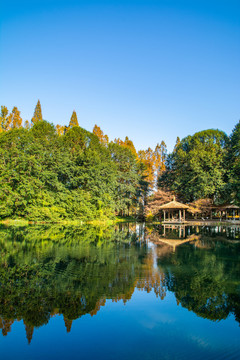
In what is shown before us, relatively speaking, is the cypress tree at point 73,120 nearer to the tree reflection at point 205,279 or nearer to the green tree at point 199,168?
the green tree at point 199,168

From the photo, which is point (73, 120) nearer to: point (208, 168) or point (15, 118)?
point (15, 118)

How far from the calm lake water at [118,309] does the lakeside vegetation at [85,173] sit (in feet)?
60.1

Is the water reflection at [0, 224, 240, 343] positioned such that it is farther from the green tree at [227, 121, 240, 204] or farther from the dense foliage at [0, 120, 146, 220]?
the green tree at [227, 121, 240, 204]

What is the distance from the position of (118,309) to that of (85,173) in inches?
1047

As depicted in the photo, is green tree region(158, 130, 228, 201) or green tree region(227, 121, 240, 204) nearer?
green tree region(227, 121, 240, 204)

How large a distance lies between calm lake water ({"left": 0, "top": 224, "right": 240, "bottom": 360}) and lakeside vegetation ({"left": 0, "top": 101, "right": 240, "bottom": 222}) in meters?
18.3

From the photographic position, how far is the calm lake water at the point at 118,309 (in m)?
3.96

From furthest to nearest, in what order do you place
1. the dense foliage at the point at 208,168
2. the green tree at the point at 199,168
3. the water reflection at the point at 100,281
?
the green tree at the point at 199,168 → the dense foliage at the point at 208,168 → the water reflection at the point at 100,281

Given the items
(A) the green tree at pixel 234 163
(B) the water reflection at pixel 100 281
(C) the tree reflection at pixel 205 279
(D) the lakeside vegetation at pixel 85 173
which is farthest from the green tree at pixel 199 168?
(B) the water reflection at pixel 100 281

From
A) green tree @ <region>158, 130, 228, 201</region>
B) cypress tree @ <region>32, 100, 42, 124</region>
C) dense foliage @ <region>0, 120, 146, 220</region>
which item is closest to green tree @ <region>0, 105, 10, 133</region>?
cypress tree @ <region>32, 100, 42, 124</region>

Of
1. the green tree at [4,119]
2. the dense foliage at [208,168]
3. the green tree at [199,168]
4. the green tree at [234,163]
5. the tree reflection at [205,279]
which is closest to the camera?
the tree reflection at [205,279]

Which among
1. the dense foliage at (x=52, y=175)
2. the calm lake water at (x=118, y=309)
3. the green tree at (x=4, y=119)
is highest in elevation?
the green tree at (x=4, y=119)

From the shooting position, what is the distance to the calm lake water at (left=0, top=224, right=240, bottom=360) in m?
3.96

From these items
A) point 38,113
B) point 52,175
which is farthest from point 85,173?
A: point 38,113
